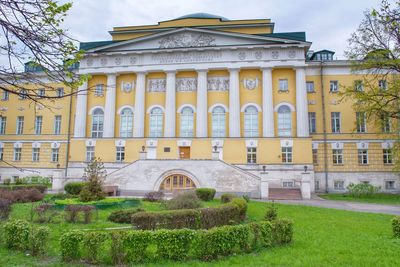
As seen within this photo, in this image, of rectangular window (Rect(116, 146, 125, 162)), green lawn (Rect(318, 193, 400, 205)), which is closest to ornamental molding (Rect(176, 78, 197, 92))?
rectangular window (Rect(116, 146, 125, 162))

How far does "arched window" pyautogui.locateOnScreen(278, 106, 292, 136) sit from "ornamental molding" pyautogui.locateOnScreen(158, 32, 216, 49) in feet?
32.4

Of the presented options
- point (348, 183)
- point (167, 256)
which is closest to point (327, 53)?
point (348, 183)

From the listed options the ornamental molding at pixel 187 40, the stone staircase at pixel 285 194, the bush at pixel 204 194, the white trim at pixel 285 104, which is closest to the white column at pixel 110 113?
the ornamental molding at pixel 187 40

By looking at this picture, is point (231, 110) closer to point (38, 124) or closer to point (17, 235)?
point (38, 124)

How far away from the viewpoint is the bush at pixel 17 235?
29.0 feet

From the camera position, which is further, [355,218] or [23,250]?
[355,218]

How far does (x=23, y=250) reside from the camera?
8.81 metres

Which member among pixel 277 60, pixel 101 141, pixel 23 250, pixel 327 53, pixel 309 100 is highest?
pixel 327 53

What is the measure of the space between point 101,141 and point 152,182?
10.3m

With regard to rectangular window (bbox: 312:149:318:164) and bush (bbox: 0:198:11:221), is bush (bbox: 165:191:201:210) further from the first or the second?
rectangular window (bbox: 312:149:318:164)

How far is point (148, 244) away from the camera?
8.18 meters

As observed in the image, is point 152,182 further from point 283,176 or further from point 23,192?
point 283,176

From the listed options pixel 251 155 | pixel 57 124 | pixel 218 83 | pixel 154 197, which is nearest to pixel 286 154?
pixel 251 155

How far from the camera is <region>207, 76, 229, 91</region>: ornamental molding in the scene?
3506cm
